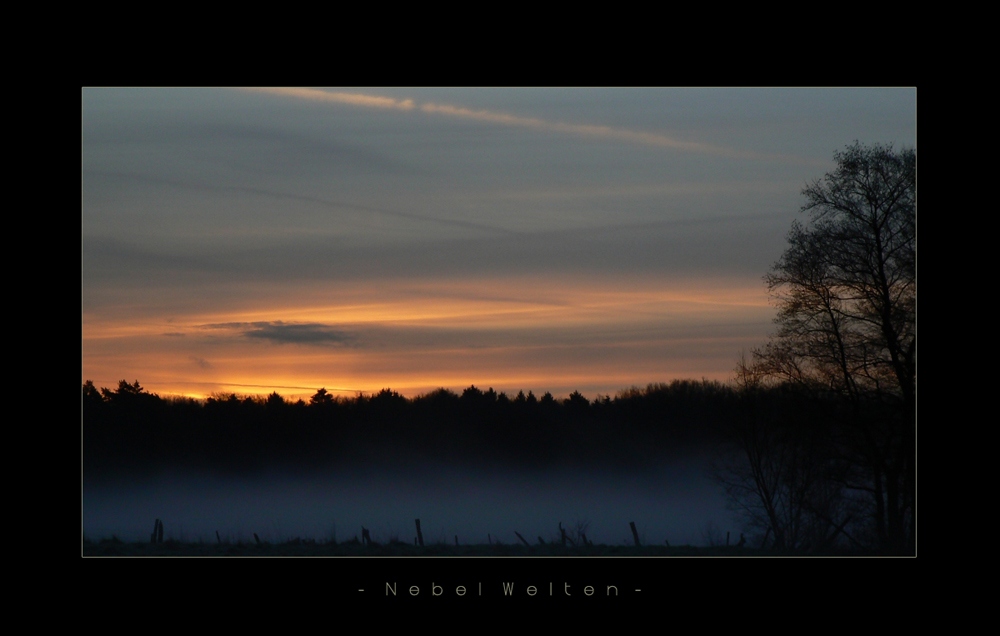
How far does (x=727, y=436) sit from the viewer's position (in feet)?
44.5

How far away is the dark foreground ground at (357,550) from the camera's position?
11.0 m

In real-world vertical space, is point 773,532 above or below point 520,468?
below

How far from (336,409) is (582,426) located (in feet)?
11.5

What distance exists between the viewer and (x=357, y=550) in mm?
11312

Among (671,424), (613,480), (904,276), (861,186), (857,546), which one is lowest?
(857,546)

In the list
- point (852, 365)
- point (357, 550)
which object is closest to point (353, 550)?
point (357, 550)

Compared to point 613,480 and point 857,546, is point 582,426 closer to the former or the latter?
point 613,480

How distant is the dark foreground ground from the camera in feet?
36.0

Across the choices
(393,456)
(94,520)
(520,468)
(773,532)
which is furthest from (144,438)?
(773,532)

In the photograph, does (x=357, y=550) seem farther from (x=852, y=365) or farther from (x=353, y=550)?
(x=852, y=365)

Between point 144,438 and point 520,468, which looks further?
point 520,468
